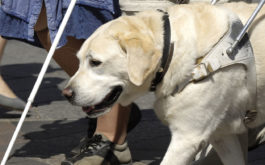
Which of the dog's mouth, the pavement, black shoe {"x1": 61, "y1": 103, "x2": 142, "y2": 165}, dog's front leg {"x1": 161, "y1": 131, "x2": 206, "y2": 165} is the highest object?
the dog's mouth

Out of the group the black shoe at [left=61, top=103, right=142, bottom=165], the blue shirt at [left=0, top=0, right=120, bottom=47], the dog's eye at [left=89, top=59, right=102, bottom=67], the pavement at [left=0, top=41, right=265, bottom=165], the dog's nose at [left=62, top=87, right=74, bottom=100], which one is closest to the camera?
the dog's eye at [left=89, top=59, right=102, bottom=67]

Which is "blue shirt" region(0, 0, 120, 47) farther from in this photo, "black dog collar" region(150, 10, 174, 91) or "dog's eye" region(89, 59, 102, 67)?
"black dog collar" region(150, 10, 174, 91)

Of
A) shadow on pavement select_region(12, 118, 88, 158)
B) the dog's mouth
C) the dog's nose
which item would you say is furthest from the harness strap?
shadow on pavement select_region(12, 118, 88, 158)

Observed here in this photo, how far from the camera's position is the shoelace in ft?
14.7

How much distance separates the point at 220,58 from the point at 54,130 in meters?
2.40

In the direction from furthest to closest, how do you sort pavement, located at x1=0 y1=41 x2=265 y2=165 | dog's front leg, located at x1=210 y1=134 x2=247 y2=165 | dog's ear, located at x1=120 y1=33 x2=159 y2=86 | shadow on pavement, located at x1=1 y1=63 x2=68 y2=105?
shadow on pavement, located at x1=1 y1=63 x2=68 y2=105, pavement, located at x1=0 y1=41 x2=265 y2=165, dog's front leg, located at x1=210 y1=134 x2=247 y2=165, dog's ear, located at x1=120 y1=33 x2=159 y2=86

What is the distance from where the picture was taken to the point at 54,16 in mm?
4312

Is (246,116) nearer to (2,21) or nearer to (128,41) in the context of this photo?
(128,41)

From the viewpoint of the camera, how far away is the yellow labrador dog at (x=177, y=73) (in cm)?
345

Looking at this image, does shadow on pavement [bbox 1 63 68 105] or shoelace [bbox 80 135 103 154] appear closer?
shoelace [bbox 80 135 103 154]

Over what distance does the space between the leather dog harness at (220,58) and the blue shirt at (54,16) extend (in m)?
0.94

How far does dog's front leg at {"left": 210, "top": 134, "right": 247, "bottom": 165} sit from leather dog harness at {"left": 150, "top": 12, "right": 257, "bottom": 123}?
0.67 metres

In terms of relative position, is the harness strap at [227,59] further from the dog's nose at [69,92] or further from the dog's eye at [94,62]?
the dog's nose at [69,92]

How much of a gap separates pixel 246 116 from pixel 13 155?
1.94m
